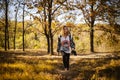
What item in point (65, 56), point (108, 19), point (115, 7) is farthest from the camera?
point (108, 19)

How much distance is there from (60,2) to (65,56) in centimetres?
1985

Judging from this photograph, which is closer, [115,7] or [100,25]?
[115,7]

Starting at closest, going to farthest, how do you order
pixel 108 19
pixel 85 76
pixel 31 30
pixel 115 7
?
pixel 85 76
pixel 115 7
pixel 108 19
pixel 31 30

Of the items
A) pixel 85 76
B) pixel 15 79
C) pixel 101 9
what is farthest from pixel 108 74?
pixel 101 9

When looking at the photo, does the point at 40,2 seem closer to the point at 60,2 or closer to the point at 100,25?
the point at 60,2

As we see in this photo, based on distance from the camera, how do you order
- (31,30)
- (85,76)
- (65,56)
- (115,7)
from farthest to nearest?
(31,30), (115,7), (65,56), (85,76)

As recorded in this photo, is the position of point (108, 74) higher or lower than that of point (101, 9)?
lower

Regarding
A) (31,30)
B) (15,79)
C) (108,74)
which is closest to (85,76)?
(108,74)

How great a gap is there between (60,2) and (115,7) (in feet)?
21.5

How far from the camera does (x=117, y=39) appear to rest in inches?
1404

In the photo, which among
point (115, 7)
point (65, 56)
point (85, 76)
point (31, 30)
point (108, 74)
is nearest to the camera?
point (108, 74)

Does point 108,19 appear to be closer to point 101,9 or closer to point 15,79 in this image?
point 101,9

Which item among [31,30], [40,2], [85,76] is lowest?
[85,76]

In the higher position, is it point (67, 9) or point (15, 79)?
point (67, 9)
